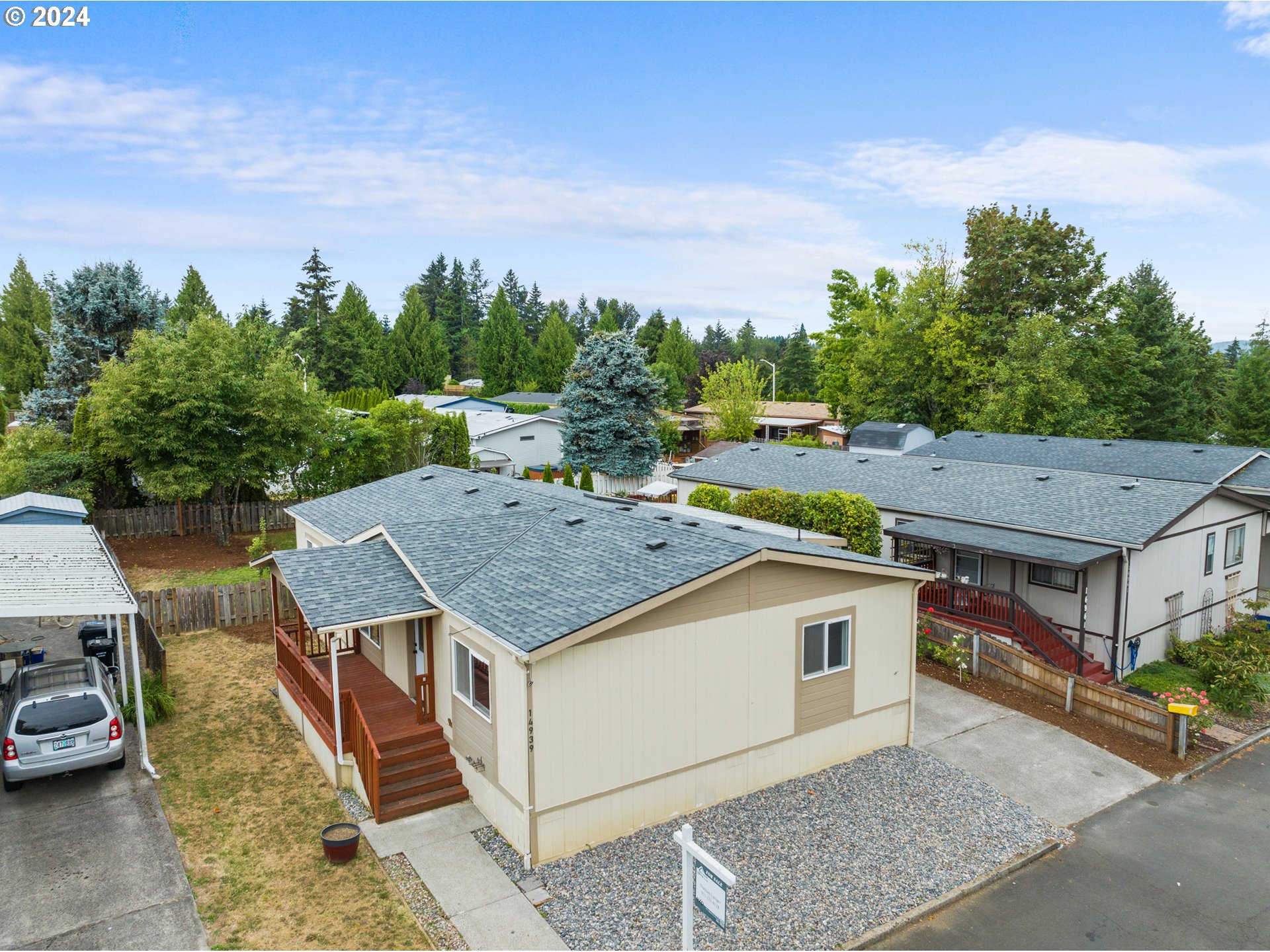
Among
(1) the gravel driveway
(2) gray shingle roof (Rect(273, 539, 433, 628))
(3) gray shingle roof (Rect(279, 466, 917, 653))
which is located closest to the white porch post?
(2) gray shingle roof (Rect(273, 539, 433, 628))

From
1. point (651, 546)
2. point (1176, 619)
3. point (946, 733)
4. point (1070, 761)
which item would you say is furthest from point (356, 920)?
point (1176, 619)

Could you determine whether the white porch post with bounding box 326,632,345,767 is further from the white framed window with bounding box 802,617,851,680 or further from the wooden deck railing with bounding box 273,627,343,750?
the white framed window with bounding box 802,617,851,680

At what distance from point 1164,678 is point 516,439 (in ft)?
135

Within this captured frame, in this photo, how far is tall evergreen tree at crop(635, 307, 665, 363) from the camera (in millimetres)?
91250

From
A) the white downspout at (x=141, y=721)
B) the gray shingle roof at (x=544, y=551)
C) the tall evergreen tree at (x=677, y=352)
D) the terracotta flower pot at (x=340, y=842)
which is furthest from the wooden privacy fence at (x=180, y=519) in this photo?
the tall evergreen tree at (x=677, y=352)

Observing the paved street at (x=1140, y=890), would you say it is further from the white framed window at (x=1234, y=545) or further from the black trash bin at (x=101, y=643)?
the black trash bin at (x=101, y=643)

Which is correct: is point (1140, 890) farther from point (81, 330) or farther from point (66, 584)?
point (81, 330)

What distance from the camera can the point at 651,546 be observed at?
37.6ft

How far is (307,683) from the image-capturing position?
13258 mm

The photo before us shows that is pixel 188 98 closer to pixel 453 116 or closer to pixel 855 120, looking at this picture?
pixel 453 116

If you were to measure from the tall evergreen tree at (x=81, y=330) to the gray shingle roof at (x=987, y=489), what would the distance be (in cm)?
3054

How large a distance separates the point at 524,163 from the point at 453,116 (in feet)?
17.0

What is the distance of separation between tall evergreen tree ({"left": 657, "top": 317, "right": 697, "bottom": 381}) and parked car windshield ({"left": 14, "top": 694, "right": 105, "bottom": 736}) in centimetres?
7574

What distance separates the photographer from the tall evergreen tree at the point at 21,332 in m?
57.8
